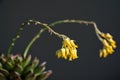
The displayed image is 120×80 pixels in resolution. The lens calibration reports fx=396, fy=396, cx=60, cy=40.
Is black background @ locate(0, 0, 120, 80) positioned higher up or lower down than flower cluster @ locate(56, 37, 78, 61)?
higher up

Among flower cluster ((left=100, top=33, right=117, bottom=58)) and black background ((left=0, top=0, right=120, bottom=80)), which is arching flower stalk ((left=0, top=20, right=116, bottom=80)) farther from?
black background ((left=0, top=0, right=120, bottom=80))

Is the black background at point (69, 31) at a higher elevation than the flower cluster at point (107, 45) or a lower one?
higher

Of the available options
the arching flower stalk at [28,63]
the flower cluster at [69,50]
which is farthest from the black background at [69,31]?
the flower cluster at [69,50]

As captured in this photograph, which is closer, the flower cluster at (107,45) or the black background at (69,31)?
the flower cluster at (107,45)

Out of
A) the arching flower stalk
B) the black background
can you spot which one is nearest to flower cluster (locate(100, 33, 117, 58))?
the arching flower stalk

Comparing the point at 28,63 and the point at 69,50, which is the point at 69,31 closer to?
the point at 28,63

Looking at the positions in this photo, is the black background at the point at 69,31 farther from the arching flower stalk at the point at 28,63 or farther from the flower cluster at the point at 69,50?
the flower cluster at the point at 69,50

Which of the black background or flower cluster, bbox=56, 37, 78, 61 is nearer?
flower cluster, bbox=56, 37, 78, 61

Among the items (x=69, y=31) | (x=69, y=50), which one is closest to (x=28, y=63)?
(x=69, y=50)

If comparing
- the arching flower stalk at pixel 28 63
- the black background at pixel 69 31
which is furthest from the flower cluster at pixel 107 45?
the black background at pixel 69 31
